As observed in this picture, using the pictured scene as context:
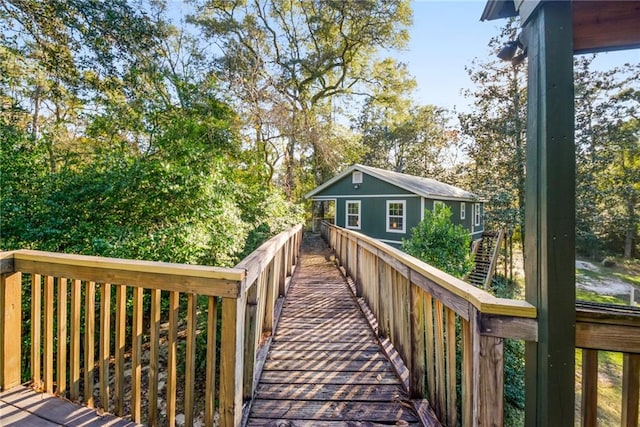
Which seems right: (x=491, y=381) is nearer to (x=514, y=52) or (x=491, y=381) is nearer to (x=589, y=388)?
(x=589, y=388)

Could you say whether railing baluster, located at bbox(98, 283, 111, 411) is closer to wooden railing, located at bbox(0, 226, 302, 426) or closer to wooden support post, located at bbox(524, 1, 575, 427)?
wooden railing, located at bbox(0, 226, 302, 426)

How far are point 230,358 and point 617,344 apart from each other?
177 cm

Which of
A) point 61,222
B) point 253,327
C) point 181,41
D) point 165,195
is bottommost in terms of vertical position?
point 253,327

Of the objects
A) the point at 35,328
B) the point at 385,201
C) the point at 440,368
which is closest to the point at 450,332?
the point at 440,368

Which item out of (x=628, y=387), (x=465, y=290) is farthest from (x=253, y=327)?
(x=628, y=387)

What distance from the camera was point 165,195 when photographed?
4.57 m

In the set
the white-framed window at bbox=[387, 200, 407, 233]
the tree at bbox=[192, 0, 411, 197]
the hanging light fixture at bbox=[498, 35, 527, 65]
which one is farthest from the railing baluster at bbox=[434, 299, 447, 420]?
the white-framed window at bbox=[387, 200, 407, 233]

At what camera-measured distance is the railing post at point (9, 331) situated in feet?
6.08

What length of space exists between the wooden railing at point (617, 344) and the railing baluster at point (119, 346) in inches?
89.7

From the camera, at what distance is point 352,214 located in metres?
14.3

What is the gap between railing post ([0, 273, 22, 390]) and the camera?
185 centimetres

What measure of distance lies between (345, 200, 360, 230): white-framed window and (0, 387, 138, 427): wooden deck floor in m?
12.7

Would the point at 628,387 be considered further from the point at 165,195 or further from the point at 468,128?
the point at 468,128

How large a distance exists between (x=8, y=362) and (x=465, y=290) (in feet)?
9.45
